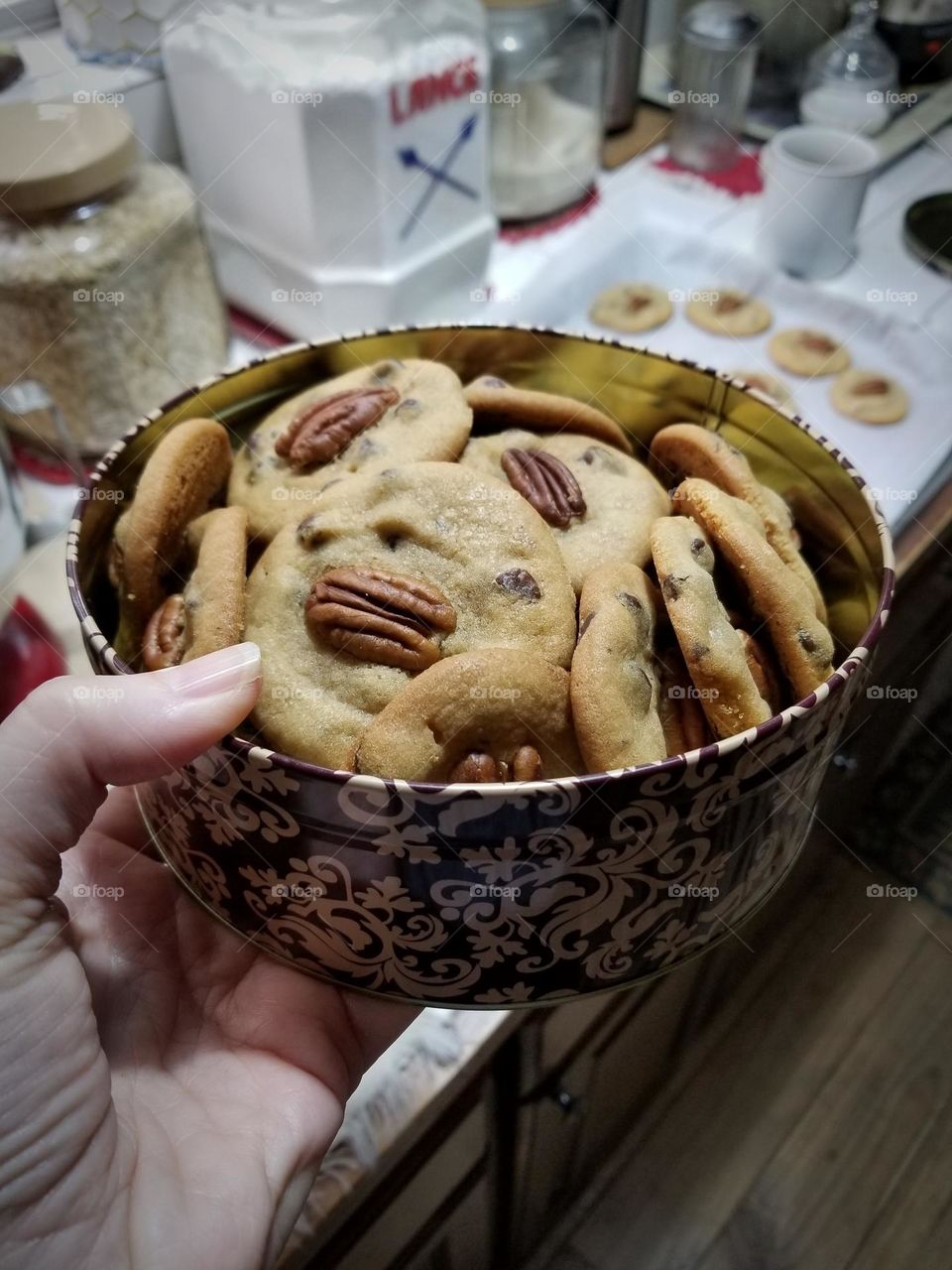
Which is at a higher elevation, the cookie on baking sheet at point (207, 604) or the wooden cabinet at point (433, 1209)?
the cookie on baking sheet at point (207, 604)

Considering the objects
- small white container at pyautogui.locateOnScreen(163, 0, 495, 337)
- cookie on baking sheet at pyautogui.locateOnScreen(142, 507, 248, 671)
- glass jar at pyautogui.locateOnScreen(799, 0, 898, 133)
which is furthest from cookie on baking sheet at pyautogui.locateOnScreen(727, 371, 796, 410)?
cookie on baking sheet at pyautogui.locateOnScreen(142, 507, 248, 671)

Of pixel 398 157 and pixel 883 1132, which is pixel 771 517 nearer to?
pixel 883 1132

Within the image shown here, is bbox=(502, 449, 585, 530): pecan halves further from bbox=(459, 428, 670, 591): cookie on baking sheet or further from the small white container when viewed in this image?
the small white container

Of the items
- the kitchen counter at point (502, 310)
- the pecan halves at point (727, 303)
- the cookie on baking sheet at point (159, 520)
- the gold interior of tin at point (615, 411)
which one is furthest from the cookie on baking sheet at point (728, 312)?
the cookie on baking sheet at point (159, 520)

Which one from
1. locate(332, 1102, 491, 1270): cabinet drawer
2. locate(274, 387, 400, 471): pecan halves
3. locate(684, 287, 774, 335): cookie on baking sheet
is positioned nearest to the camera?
locate(274, 387, 400, 471): pecan halves

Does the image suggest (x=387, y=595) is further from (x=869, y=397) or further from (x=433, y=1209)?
(x=869, y=397)

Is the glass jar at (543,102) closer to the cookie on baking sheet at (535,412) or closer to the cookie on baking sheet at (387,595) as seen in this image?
the cookie on baking sheet at (535,412)

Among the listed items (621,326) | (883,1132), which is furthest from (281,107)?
Answer: (883,1132)
